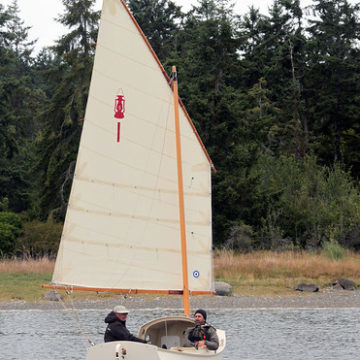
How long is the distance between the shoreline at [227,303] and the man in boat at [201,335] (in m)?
16.4

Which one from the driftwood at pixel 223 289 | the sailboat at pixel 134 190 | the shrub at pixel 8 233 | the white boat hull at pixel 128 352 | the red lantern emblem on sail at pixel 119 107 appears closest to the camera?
the white boat hull at pixel 128 352

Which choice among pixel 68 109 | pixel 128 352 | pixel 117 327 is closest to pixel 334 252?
pixel 68 109

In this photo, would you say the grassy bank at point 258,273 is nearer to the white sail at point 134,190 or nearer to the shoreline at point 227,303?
the shoreline at point 227,303

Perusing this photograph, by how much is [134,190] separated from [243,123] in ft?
127

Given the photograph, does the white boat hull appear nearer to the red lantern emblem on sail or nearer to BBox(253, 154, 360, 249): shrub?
the red lantern emblem on sail

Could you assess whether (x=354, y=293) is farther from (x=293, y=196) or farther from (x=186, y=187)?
(x=186, y=187)

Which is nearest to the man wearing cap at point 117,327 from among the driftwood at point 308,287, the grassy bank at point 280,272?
the grassy bank at point 280,272

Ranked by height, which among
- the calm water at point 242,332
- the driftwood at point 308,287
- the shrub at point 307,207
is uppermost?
the shrub at point 307,207

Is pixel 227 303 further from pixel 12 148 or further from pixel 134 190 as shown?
pixel 12 148

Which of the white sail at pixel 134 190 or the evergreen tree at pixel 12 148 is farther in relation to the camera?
the evergreen tree at pixel 12 148

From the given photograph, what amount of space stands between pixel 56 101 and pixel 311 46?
2830cm

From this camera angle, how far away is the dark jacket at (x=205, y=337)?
1652cm

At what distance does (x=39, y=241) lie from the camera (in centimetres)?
4641

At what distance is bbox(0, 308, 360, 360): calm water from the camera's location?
79.2ft
